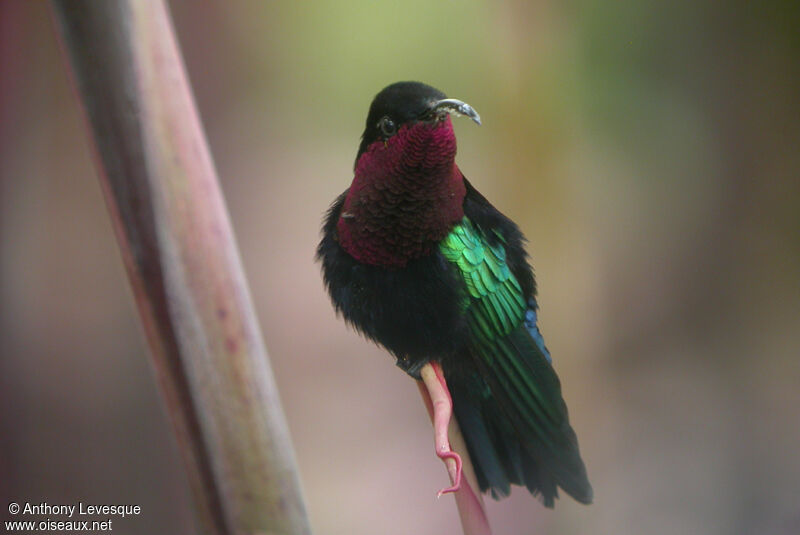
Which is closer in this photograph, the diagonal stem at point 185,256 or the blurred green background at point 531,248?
the diagonal stem at point 185,256

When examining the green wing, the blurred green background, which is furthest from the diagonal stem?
the green wing

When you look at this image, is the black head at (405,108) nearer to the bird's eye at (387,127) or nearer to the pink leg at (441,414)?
the bird's eye at (387,127)

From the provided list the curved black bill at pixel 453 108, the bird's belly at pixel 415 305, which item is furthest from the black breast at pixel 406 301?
the curved black bill at pixel 453 108

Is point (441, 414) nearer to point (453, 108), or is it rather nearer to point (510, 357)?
point (510, 357)

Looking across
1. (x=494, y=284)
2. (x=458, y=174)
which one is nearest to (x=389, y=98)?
(x=458, y=174)

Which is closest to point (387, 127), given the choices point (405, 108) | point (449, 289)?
point (405, 108)

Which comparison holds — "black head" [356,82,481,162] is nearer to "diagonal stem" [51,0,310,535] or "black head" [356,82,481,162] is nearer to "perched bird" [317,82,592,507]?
"perched bird" [317,82,592,507]
